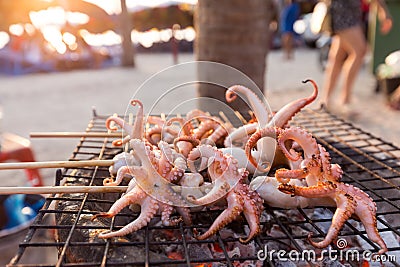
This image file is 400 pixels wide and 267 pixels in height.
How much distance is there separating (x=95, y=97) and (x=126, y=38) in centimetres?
424

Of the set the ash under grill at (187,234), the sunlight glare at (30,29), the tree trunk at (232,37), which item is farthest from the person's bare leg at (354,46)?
the sunlight glare at (30,29)

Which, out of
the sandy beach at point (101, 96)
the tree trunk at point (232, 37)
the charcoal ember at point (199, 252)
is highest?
the tree trunk at point (232, 37)

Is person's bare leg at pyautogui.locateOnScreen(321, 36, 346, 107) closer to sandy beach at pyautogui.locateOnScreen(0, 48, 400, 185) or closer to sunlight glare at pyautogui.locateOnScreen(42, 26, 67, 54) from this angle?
sandy beach at pyautogui.locateOnScreen(0, 48, 400, 185)

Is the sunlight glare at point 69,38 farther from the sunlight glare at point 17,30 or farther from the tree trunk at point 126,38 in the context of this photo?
the tree trunk at point 126,38

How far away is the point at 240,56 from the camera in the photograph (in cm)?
425

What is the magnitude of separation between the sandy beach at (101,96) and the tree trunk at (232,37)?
1.49ft

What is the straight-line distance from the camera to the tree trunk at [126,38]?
11805mm

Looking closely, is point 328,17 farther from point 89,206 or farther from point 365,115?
point 89,206

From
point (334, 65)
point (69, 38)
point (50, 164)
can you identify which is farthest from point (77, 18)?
point (50, 164)

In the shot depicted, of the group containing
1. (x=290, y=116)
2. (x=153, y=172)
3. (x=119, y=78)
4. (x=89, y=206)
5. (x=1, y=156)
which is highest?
(x=290, y=116)

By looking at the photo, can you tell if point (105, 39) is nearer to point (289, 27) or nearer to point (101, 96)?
point (289, 27)

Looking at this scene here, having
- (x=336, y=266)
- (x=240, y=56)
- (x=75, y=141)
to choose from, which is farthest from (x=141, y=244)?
(x=75, y=141)

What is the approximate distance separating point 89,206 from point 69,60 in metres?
12.4

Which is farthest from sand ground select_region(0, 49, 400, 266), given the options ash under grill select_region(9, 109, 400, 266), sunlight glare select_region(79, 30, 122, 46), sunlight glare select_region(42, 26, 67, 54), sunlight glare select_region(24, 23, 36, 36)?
sunlight glare select_region(79, 30, 122, 46)
